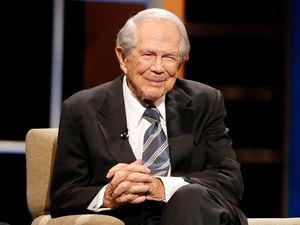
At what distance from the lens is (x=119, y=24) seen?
4.54 meters

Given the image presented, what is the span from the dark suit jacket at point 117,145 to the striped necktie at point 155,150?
0.03 m

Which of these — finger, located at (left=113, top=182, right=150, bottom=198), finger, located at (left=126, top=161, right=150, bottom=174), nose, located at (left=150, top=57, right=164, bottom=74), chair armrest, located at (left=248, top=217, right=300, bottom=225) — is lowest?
chair armrest, located at (left=248, top=217, right=300, bottom=225)

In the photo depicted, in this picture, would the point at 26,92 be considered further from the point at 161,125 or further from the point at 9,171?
the point at 161,125

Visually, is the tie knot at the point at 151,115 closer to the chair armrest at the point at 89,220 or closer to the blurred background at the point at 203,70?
the chair armrest at the point at 89,220

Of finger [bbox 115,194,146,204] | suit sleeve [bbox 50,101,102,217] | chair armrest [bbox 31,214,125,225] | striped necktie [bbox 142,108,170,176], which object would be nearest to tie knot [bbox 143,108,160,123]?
striped necktie [bbox 142,108,170,176]

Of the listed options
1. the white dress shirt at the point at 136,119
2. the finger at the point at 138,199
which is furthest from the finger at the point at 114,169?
the white dress shirt at the point at 136,119

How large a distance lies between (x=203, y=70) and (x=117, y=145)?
2.52m

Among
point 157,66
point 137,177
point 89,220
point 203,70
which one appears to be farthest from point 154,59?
point 203,70

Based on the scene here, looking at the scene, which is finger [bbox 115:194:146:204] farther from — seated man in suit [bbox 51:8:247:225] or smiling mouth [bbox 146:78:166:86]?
smiling mouth [bbox 146:78:166:86]

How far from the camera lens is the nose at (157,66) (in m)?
2.45

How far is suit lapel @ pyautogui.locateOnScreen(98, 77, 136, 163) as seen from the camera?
97.0 inches

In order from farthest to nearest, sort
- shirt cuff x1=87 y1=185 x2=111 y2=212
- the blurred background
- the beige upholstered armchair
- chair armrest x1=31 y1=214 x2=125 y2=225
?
the blurred background, the beige upholstered armchair, shirt cuff x1=87 y1=185 x2=111 y2=212, chair armrest x1=31 y1=214 x2=125 y2=225

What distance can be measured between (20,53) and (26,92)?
0.25 metres

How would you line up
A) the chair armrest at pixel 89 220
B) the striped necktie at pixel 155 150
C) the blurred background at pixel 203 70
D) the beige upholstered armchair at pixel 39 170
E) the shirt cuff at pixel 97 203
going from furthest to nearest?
1. the blurred background at pixel 203 70
2. the beige upholstered armchair at pixel 39 170
3. the striped necktie at pixel 155 150
4. the shirt cuff at pixel 97 203
5. the chair armrest at pixel 89 220
